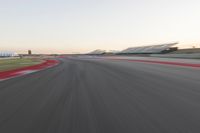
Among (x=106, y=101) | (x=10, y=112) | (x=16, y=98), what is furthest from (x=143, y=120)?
(x=16, y=98)

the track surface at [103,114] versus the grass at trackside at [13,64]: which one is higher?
the track surface at [103,114]

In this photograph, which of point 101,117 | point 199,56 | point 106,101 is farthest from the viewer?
point 199,56

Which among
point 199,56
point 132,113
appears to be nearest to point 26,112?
point 132,113

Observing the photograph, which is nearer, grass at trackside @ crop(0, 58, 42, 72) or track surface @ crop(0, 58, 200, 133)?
track surface @ crop(0, 58, 200, 133)

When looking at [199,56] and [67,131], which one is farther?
[199,56]

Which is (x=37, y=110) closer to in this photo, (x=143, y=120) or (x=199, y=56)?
(x=143, y=120)

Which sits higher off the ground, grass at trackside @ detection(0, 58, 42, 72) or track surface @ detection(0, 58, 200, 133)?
track surface @ detection(0, 58, 200, 133)

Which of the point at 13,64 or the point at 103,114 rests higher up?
the point at 103,114

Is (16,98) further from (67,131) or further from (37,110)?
(67,131)

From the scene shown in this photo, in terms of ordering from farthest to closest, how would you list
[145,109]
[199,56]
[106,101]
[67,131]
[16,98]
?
[199,56] → [16,98] → [106,101] → [145,109] → [67,131]

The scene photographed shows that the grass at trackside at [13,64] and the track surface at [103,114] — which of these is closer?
the track surface at [103,114]

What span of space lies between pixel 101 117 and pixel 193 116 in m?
1.87

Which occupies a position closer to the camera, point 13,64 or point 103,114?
point 103,114

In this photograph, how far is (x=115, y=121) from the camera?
420cm
